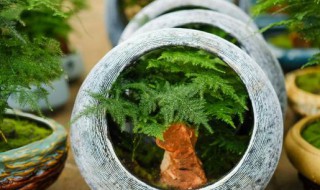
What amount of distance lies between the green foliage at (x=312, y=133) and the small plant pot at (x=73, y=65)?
7.25 feet

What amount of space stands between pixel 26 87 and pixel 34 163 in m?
0.36

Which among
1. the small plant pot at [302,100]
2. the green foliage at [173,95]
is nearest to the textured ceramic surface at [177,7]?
the small plant pot at [302,100]

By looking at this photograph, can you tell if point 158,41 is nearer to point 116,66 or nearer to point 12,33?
point 116,66

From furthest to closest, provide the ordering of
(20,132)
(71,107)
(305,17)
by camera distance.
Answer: (71,107), (20,132), (305,17)

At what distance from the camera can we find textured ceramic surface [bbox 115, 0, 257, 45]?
341cm

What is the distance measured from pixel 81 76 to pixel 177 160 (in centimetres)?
254

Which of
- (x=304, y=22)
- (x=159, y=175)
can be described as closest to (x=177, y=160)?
(x=159, y=175)

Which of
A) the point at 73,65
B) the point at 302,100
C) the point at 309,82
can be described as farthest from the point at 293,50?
the point at 73,65

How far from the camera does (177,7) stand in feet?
11.7

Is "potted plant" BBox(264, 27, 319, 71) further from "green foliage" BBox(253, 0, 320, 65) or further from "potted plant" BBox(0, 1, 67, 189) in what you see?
"potted plant" BBox(0, 1, 67, 189)

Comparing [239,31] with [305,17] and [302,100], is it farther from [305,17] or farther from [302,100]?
[302,100]

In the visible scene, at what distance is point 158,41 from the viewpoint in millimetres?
2479

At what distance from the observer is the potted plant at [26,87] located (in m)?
2.46

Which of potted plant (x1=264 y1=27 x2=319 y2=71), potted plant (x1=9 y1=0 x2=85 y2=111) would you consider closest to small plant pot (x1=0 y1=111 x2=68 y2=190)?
potted plant (x1=9 y1=0 x2=85 y2=111)
